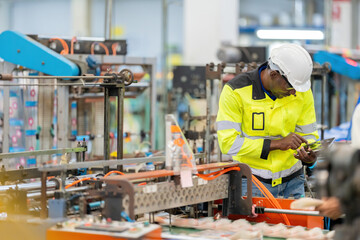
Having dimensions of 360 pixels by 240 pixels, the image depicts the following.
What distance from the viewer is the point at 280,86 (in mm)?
3869

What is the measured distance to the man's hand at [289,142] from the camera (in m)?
3.81

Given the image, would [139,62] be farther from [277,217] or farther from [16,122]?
[277,217]

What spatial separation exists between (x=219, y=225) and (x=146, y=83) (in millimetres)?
3709

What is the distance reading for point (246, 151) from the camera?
388cm

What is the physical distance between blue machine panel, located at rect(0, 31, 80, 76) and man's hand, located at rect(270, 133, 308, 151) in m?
1.94

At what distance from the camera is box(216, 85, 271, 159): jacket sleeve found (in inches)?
153

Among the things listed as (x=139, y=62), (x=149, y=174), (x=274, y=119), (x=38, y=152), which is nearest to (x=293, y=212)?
(x=149, y=174)

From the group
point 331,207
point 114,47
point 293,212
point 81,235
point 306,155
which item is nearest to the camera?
point 331,207

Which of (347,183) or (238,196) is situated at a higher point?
(347,183)

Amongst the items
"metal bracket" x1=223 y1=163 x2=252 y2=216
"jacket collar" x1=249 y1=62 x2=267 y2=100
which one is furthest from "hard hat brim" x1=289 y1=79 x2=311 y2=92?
"metal bracket" x1=223 y1=163 x2=252 y2=216

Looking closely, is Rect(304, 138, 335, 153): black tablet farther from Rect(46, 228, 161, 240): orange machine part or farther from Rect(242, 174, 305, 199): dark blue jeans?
Rect(46, 228, 161, 240): orange machine part

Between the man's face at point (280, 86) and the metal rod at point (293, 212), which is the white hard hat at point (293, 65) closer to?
the man's face at point (280, 86)

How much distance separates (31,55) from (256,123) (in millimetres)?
2254

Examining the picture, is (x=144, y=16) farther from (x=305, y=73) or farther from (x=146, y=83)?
(x=305, y=73)
